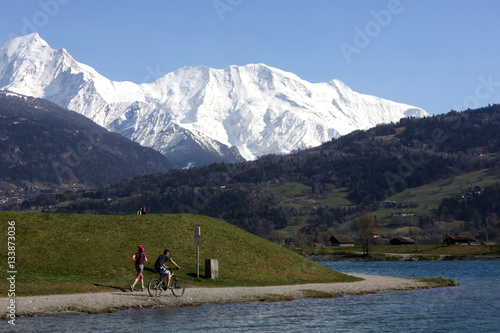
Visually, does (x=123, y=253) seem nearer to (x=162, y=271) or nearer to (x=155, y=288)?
(x=155, y=288)

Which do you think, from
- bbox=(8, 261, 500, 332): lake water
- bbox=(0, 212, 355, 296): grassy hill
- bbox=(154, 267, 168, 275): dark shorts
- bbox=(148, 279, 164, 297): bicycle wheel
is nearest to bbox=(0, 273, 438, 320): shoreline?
bbox=(148, 279, 164, 297): bicycle wheel

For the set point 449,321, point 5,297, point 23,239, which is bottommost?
point 449,321

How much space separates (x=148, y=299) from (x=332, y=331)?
1590 cm

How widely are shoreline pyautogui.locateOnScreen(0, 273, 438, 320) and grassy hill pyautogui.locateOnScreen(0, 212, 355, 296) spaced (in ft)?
9.39

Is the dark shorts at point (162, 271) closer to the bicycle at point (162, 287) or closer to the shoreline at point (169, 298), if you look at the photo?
the bicycle at point (162, 287)

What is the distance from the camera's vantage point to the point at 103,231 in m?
69.1

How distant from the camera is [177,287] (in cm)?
5444

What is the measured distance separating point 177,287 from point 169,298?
80.9 inches

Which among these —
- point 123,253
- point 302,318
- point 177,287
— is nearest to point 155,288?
point 177,287

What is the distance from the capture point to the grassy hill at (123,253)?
56.9 metres

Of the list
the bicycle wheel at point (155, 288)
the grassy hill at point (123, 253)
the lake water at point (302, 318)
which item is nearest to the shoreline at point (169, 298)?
the bicycle wheel at point (155, 288)

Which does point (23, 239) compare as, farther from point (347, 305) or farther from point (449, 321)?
point (449, 321)

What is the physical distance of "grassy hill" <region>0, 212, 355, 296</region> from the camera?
56906mm

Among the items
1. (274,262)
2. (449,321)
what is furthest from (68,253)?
(449,321)
